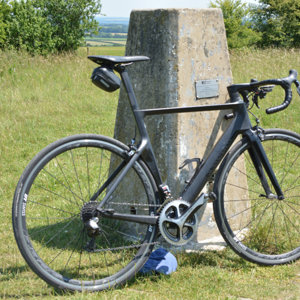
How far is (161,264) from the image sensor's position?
3.65 metres

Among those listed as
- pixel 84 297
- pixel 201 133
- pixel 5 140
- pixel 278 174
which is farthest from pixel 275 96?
pixel 84 297

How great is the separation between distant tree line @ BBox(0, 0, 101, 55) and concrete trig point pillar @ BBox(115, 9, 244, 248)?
12.6m

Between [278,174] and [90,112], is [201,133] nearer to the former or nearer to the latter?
[278,174]

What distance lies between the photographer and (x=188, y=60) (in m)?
3.93

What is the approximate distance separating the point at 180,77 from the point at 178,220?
1.12 meters

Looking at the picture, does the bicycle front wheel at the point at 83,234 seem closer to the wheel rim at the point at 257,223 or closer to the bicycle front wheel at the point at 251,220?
the bicycle front wheel at the point at 251,220

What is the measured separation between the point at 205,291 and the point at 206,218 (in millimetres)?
832

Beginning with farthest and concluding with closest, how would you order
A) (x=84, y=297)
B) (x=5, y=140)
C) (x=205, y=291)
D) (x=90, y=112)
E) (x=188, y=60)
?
(x=90, y=112) → (x=5, y=140) → (x=188, y=60) → (x=205, y=291) → (x=84, y=297)

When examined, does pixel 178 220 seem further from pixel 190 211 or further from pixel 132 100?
pixel 132 100

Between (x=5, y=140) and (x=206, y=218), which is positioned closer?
(x=206, y=218)

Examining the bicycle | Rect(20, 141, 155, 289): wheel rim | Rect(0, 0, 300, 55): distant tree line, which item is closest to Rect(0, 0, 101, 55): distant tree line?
Rect(0, 0, 300, 55): distant tree line

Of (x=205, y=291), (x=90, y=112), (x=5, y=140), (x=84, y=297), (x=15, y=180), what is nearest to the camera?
(x=84, y=297)

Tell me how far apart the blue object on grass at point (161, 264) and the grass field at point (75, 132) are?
6 centimetres

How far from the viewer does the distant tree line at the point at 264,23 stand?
1468 inches
